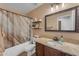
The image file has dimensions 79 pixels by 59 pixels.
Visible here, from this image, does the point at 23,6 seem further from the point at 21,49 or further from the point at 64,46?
the point at 64,46

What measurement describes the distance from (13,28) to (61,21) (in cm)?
78

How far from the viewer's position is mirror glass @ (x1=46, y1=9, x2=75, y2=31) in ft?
5.11

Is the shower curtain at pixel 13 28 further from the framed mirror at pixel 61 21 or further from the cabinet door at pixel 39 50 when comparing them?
the framed mirror at pixel 61 21

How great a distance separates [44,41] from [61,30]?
33cm

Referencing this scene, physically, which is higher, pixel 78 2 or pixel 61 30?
pixel 78 2

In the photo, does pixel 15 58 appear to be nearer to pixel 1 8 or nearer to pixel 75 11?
pixel 1 8

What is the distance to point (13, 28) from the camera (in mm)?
1607

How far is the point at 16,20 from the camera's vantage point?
64.4 inches

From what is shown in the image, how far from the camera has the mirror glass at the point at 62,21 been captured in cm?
156

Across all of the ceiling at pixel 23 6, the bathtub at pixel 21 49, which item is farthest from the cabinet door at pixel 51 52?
the ceiling at pixel 23 6

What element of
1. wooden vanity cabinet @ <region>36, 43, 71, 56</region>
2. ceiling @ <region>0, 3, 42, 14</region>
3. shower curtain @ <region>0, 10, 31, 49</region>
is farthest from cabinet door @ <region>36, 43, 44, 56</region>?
ceiling @ <region>0, 3, 42, 14</region>

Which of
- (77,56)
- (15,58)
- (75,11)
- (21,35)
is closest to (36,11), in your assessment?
(21,35)

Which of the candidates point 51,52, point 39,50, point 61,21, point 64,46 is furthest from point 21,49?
point 61,21

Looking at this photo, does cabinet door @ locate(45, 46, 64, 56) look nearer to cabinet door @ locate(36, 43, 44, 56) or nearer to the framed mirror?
cabinet door @ locate(36, 43, 44, 56)
